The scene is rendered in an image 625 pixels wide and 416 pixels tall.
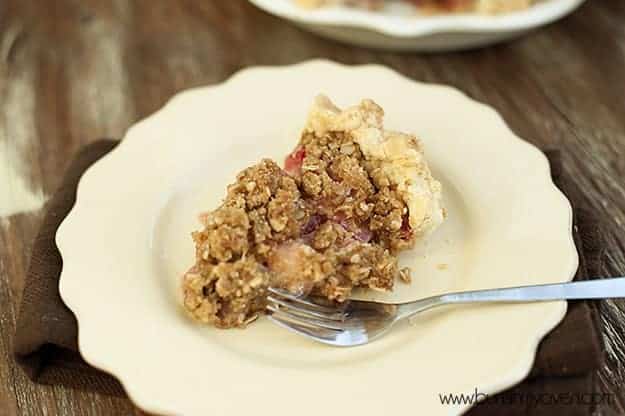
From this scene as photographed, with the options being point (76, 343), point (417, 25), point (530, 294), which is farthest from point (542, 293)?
point (417, 25)

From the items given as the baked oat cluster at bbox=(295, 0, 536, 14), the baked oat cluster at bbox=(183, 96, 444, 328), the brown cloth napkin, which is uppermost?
the baked oat cluster at bbox=(295, 0, 536, 14)

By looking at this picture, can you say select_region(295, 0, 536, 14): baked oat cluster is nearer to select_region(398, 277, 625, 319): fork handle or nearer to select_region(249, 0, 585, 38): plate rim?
select_region(249, 0, 585, 38): plate rim

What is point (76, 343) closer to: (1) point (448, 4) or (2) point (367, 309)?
(2) point (367, 309)

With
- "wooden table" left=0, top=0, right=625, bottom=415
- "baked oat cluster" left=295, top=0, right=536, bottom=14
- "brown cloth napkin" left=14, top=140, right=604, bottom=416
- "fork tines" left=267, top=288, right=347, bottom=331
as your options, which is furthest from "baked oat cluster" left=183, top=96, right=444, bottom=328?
"baked oat cluster" left=295, top=0, right=536, bottom=14

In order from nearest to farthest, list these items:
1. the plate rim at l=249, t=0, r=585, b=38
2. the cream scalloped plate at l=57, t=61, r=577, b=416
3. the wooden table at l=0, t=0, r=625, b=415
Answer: the cream scalloped plate at l=57, t=61, r=577, b=416 → the wooden table at l=0, t=0, r=625, b=415 → the plate rim at l=249, t=0, r=585, b=38

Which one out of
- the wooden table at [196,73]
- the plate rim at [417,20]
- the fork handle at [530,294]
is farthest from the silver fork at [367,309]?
the plate rim at [417,20]

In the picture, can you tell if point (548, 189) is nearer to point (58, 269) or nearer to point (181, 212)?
point (181, 212)

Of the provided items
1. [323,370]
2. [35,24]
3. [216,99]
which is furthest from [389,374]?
[35,24]
